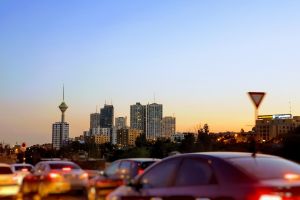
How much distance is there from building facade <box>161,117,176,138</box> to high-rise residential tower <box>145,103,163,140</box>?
1507 mm

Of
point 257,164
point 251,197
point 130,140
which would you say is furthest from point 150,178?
point 130,140

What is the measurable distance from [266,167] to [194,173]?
103cm

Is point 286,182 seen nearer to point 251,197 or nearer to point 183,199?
point 251,197

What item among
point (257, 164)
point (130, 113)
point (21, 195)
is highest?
point (130, 113)

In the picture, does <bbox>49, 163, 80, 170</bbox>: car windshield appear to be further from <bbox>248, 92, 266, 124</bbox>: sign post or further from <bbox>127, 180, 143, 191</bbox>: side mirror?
<bbox>127, 180, 143, 191</bbox>: side mirror

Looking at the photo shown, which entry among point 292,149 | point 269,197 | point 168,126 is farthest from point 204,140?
point 168,126

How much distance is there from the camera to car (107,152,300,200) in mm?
6984

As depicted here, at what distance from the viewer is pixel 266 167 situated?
25.6 ft

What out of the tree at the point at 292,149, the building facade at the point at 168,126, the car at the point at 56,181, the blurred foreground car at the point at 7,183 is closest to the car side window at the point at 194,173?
the car at the point at 56,181

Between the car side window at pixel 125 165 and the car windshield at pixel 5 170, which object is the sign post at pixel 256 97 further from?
the car windshield at pixel 5 170

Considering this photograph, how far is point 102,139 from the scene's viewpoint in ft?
572

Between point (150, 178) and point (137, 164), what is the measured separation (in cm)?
726

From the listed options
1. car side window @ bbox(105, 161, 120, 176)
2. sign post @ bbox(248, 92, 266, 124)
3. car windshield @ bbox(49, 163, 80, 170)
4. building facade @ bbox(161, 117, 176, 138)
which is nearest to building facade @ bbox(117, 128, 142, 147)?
building facade @ bbox(161, 117, 176, 138)

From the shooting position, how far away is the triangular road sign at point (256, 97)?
51.8ft
